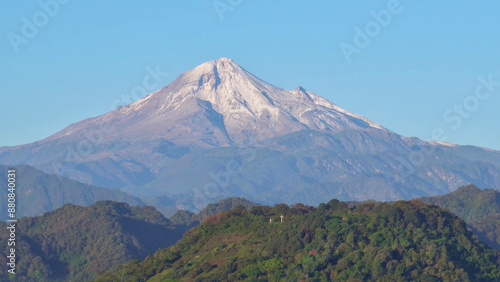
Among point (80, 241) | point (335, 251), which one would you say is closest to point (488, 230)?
point (80, 241)

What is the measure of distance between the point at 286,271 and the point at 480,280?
1584cm

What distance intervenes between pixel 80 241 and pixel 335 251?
82.1m

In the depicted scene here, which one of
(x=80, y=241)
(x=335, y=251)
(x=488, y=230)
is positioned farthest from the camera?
(x=488, y=230)

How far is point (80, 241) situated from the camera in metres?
163

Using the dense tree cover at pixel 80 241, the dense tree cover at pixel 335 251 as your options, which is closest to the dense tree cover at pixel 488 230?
the dense tree cover at pixel 80 241

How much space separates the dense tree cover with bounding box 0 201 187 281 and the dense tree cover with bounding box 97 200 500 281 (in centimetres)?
4522

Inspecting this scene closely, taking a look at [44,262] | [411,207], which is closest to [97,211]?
[44,262]

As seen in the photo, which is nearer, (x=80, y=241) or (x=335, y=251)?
(x=335, y=251)

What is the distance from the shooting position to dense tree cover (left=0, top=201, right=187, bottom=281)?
483ft

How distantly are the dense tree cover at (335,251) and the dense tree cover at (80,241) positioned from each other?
148 ft

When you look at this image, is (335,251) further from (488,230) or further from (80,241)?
(488,230)

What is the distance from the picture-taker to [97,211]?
174750mm

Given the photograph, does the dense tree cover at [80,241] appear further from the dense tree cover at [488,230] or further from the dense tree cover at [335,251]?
the dense tree cover at [488,230]

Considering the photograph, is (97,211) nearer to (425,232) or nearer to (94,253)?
(94,253)
